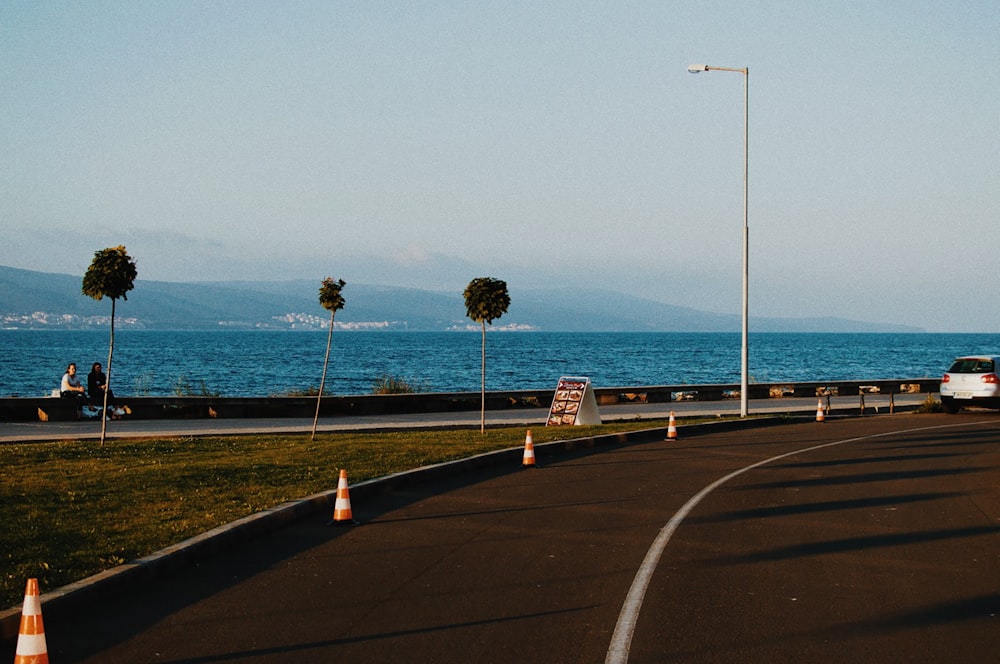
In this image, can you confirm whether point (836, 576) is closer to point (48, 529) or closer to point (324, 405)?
point (48, 529)

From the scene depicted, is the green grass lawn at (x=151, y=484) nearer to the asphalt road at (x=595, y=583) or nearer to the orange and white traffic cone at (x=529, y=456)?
the asphalt road at (x=595, y=583)

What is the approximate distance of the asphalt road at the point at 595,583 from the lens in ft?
22.0

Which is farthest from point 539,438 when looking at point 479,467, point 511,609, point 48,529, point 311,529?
point 511,609

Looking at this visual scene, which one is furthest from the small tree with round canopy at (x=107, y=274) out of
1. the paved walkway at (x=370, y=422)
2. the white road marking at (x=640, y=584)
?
the white road marking at (x=640, y=584)

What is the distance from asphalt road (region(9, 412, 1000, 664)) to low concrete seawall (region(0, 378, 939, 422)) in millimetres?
14939

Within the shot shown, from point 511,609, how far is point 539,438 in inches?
525

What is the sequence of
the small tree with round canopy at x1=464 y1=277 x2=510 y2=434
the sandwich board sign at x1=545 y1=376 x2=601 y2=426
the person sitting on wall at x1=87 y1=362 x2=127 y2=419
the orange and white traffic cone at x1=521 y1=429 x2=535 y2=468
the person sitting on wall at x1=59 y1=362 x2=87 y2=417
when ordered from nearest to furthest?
the orange and white traffic cone at x1=521 y1=429 x2=535 y2=468
the small tree with round canopy at x1=464 y1=277 x2=510 y2=434
the person sitting on wall at x1=87 y1=362 x2=127 y2=419
the sandwich board sign at x1=545 y1=376 x2=601 y2=426
the person sitting on wall at x1=59 y1=362 x2=87 y2=417

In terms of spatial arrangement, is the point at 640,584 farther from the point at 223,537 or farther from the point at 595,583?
the point at 223,537

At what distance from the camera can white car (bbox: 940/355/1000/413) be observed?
30.6m

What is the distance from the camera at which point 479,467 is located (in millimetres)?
16969

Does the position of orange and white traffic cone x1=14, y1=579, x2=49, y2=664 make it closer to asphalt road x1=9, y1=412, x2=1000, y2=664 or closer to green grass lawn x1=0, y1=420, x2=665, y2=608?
asphalt road x1=9, y1=412, x2=1000, y2=664

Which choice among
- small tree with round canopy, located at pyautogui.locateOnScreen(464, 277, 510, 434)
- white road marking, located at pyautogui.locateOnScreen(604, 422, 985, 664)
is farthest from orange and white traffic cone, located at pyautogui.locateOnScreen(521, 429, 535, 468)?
small tree with round canopy, located at pyautogui.locateOnScreen(464, 277, 510, 434)

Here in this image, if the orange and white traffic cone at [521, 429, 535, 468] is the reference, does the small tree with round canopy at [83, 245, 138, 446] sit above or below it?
above

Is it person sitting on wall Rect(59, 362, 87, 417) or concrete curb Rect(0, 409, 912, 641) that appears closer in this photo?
concrete curb Rect(0, 409, 912, 641)
